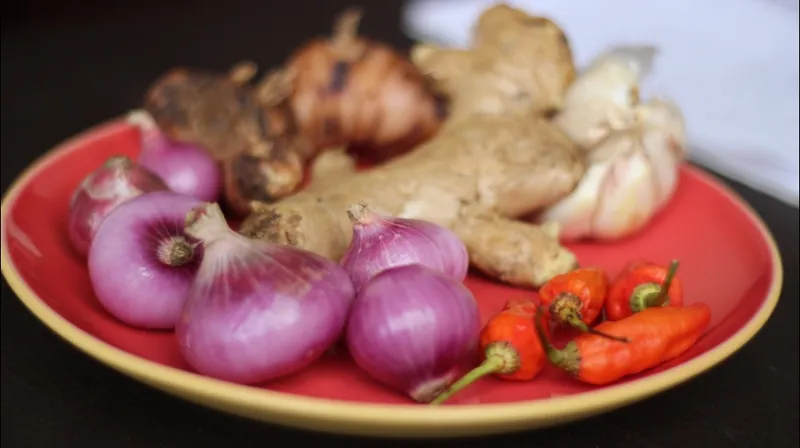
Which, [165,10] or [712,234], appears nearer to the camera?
[712,234]

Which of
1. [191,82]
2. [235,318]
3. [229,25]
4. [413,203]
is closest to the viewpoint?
[235,318]

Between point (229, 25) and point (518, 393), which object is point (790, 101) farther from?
point (229, 25)

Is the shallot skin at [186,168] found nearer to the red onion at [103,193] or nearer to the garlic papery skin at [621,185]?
the red onion at [103,193]

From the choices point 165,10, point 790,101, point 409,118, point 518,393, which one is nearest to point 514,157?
point 409,118

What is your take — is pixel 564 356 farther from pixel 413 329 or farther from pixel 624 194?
pixel 624 194

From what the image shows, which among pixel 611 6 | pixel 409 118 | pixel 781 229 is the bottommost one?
pixel 781 229

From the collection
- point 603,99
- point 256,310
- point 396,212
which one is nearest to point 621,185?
point 603,99

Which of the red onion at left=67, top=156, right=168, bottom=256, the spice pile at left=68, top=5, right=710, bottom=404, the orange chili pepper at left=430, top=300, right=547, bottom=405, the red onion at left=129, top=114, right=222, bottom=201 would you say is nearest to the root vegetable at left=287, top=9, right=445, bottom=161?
the spice pile at left=68, top=5, right=710, bottom=404
